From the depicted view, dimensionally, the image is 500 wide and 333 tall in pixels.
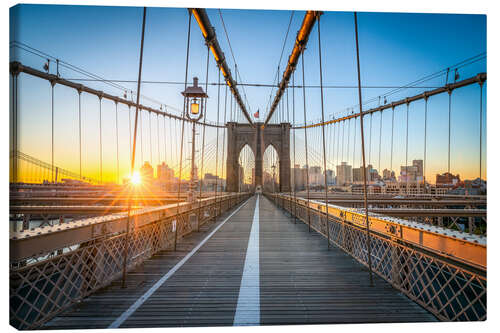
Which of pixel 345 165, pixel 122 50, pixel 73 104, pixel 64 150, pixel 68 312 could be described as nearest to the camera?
pixel 68 312

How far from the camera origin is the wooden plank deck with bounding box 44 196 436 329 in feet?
7.02

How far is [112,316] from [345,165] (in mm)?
19328

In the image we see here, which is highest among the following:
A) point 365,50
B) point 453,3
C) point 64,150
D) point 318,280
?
point 365,50

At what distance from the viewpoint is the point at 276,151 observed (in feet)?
123

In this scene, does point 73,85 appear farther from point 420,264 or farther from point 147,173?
point 420,264

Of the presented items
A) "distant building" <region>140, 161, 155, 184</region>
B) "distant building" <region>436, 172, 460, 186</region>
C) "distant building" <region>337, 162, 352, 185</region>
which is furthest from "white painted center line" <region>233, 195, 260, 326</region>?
"distant building" <region>337, 162, 352, 185</region>

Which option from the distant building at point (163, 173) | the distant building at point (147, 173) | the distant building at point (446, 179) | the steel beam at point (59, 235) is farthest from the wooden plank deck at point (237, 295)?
the distant building at point (163, 173)

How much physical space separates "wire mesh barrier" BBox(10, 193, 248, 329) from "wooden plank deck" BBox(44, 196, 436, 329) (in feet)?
0.42

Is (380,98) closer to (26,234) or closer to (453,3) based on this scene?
(453,3)

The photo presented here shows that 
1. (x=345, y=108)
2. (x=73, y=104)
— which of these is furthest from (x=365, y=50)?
(x=345, y=108)

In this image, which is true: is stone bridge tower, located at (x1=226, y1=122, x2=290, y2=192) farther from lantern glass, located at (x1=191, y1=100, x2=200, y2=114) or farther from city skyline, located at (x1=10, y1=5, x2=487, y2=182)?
lantern glass, located at (x1=191, y1=100, x2=200, y2=114)

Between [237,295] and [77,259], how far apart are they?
1.51m

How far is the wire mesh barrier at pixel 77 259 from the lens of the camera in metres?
1.87

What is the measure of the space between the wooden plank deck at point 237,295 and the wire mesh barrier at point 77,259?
0.42ft
